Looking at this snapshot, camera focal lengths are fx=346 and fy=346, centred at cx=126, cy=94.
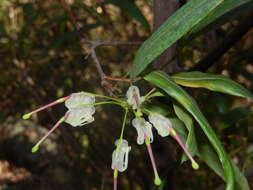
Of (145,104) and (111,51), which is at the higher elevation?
(145,104)

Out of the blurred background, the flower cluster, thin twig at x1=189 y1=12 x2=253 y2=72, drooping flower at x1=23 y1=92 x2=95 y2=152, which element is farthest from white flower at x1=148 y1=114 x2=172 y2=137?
the blurred background

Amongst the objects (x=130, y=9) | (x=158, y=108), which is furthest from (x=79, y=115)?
(x=130, y=9)

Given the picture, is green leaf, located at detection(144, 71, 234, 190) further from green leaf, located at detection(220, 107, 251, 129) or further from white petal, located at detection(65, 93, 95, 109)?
green leaf, located at detection(220, 107, 251, 129)

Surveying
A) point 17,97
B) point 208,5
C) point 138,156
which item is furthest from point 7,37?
point 208,5

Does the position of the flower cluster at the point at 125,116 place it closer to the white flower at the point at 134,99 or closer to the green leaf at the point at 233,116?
the white flower at the point at 134,99

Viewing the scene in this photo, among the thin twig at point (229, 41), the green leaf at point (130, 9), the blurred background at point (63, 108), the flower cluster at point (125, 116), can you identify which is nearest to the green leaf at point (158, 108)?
the flower cluster at point (125, 116)

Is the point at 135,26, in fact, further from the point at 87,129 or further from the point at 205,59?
the point at 205,59
